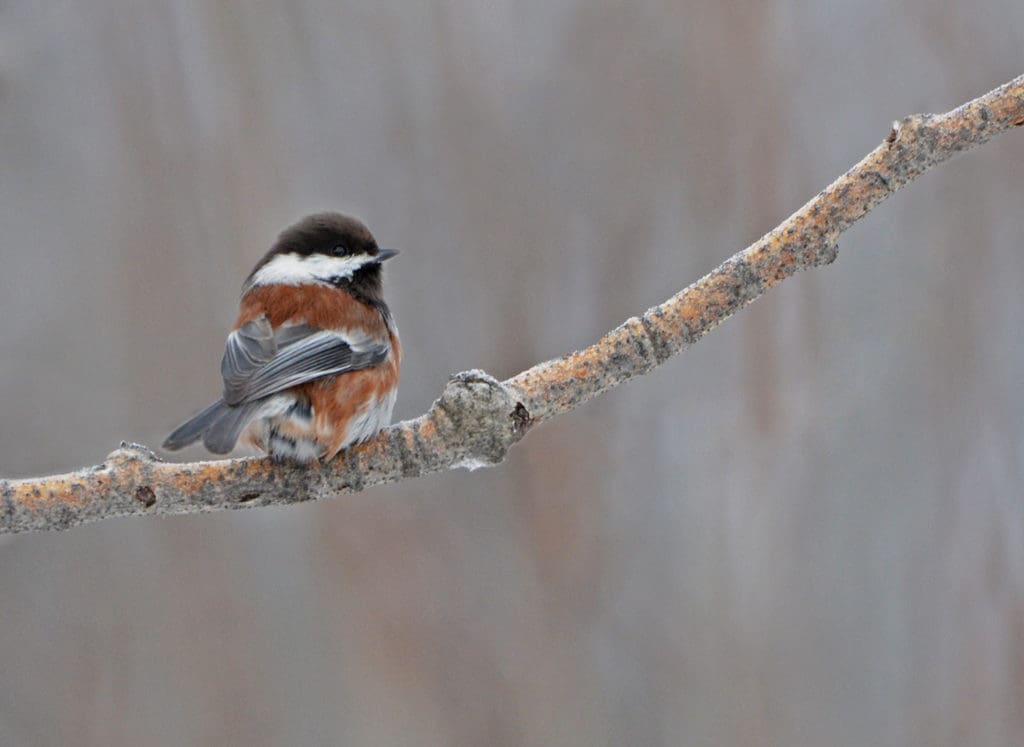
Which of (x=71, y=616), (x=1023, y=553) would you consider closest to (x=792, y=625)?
(x=1023, y=553)

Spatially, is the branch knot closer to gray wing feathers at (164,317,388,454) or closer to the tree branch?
the tree branch

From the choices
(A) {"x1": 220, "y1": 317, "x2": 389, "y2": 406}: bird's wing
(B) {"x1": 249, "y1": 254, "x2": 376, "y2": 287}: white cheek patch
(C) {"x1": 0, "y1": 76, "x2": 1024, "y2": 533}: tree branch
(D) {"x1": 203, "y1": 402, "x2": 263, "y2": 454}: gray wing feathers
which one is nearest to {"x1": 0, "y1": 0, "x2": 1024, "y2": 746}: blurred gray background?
(B) {"x1": 249, "y1": 254, "x2": 376, "y2": 287}: white cheek patch

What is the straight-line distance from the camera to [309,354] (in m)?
2.22

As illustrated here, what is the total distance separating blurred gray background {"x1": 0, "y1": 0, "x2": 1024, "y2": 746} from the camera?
339 cm

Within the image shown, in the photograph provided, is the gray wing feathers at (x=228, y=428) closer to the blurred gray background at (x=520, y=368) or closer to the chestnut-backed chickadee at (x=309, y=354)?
the chestnut-backed chickadee at (x=309, y=354)

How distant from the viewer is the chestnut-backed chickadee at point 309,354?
2.03 metres

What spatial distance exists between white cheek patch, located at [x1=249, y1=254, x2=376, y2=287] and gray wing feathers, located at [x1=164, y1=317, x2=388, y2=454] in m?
0.23

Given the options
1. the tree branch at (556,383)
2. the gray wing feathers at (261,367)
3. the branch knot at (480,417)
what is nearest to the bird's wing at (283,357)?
the gray wing feathers at (261,367)

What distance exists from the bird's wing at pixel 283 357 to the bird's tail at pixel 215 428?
0.02 m

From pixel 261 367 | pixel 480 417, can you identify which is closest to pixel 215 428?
pixel 261 367

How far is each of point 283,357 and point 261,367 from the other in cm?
8

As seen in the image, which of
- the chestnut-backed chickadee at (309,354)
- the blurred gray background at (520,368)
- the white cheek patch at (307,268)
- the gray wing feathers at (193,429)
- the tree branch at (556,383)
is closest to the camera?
the tree branch at (556,383)

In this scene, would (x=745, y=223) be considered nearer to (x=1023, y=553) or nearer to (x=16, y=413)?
(x=1023, y=553)

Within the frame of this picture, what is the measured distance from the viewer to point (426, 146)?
12.0 feet
